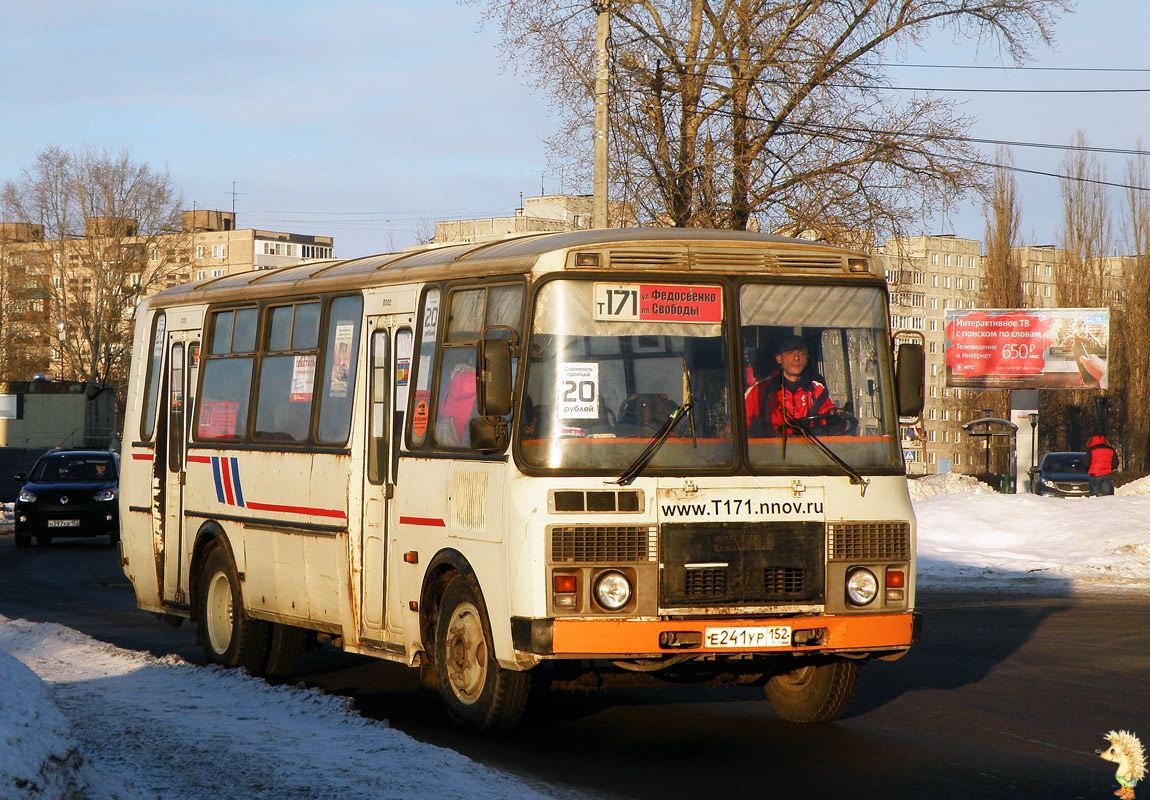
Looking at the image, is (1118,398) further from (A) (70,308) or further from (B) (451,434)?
(B) (451,434)

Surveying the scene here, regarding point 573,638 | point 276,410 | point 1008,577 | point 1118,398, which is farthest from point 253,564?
point 1118,398

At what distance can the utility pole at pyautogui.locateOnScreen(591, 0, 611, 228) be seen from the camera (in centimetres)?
2383

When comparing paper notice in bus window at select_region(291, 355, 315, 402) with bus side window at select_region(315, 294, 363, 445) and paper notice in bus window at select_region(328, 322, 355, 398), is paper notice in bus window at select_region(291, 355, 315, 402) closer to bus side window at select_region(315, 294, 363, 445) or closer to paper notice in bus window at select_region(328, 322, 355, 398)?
bus side window at select_region(315, 294, 363, 445)

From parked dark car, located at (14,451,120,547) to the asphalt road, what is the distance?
12960 millimetres

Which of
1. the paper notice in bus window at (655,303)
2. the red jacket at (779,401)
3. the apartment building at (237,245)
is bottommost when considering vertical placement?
the red jacket at (779,401)

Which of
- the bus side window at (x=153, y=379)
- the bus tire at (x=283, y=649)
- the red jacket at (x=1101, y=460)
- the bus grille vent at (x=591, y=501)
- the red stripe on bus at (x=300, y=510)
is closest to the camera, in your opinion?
the bus grille vent at (x=591, y=501)

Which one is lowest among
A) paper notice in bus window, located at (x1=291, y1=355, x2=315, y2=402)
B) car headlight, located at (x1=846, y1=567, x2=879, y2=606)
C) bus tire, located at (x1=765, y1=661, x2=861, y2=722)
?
bus tire, located at (x1=765, y1=661, x2=861, y2=722)

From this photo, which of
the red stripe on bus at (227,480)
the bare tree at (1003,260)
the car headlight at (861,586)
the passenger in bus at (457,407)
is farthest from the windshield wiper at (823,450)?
the bare tree at (1003,260)

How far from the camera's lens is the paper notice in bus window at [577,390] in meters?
8.34

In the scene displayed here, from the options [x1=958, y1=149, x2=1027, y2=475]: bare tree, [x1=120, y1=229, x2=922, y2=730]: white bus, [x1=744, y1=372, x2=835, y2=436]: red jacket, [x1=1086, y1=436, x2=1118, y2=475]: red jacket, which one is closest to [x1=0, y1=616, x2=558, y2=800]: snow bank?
[x1=120, y1=229, x2=922, y2=730]: white bus

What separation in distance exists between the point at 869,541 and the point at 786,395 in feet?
3.01

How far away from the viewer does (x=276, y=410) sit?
37.6ft

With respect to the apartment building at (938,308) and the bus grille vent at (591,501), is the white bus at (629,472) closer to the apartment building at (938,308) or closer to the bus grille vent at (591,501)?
the bus grille vent at (591,501)

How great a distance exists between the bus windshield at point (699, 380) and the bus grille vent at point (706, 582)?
21.4 inches
